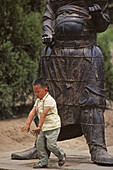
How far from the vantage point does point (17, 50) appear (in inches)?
411

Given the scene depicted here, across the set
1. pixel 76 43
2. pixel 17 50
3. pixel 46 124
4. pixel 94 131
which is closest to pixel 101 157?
pixel 94 131

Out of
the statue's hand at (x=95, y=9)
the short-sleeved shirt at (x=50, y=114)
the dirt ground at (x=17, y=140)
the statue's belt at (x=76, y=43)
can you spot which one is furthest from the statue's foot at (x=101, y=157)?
the dirt ground at (x=17, y=140)

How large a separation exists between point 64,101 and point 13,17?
5.07 meters

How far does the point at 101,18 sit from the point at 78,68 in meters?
0.76

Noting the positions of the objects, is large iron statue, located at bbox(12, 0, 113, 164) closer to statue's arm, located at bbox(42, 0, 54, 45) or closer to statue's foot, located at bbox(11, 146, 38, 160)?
statue's arm, located at bbox(42, 0, 54, 45)

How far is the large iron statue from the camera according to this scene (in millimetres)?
5496

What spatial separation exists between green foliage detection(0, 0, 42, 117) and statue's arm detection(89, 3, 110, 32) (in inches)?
172

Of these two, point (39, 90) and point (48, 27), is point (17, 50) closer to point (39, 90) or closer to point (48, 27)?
point (48, 27)

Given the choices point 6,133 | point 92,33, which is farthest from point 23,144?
point 92,33

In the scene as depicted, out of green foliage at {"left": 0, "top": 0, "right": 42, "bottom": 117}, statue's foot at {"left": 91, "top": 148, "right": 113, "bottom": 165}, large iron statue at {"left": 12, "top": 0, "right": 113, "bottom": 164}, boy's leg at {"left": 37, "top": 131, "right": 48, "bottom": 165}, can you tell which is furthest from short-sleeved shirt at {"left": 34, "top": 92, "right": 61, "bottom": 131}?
green foliage at {"left": 0, "top": 0, "right": 42, "bottom": 117}

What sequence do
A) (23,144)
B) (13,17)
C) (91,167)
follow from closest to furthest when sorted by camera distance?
(91,167)
(23,144)
(13,17)

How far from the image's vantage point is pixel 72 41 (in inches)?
222

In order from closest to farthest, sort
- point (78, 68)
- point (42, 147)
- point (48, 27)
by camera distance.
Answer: point (42, 147) < point (78, 68) < point (48, 27)

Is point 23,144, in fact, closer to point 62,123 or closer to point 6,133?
point 6,133
